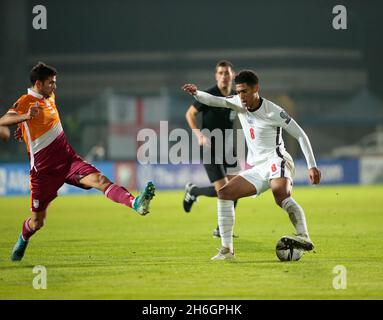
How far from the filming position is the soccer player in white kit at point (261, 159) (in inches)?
427

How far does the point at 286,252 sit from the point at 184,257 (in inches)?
58.0

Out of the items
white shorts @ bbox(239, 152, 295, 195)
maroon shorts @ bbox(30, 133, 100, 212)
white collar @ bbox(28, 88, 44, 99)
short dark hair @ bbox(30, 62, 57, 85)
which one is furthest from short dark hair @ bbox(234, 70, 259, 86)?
white collar @ bbox(28, 88, 44, 99)

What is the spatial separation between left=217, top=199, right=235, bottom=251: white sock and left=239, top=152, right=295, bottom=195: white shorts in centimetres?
40

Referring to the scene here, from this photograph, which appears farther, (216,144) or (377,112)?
(377,112)

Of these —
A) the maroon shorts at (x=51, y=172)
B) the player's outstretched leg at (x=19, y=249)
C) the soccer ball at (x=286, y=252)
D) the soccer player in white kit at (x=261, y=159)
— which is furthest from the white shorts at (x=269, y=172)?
the player's outstretched leg at (x=19, y=249)

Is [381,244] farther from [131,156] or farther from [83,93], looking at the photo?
[83,93]

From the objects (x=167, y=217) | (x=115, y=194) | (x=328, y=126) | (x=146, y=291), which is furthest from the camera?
(x=328, y=126)

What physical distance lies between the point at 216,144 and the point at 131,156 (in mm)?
20650

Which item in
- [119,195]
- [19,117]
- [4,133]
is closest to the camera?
[4,133]

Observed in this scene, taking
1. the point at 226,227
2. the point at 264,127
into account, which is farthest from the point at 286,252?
the point at 264,127

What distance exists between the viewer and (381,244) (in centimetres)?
1307

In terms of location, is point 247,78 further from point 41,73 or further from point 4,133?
point 4,133

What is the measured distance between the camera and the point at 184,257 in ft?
37.9

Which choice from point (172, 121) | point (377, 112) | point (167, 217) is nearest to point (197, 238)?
point (167, 217)
